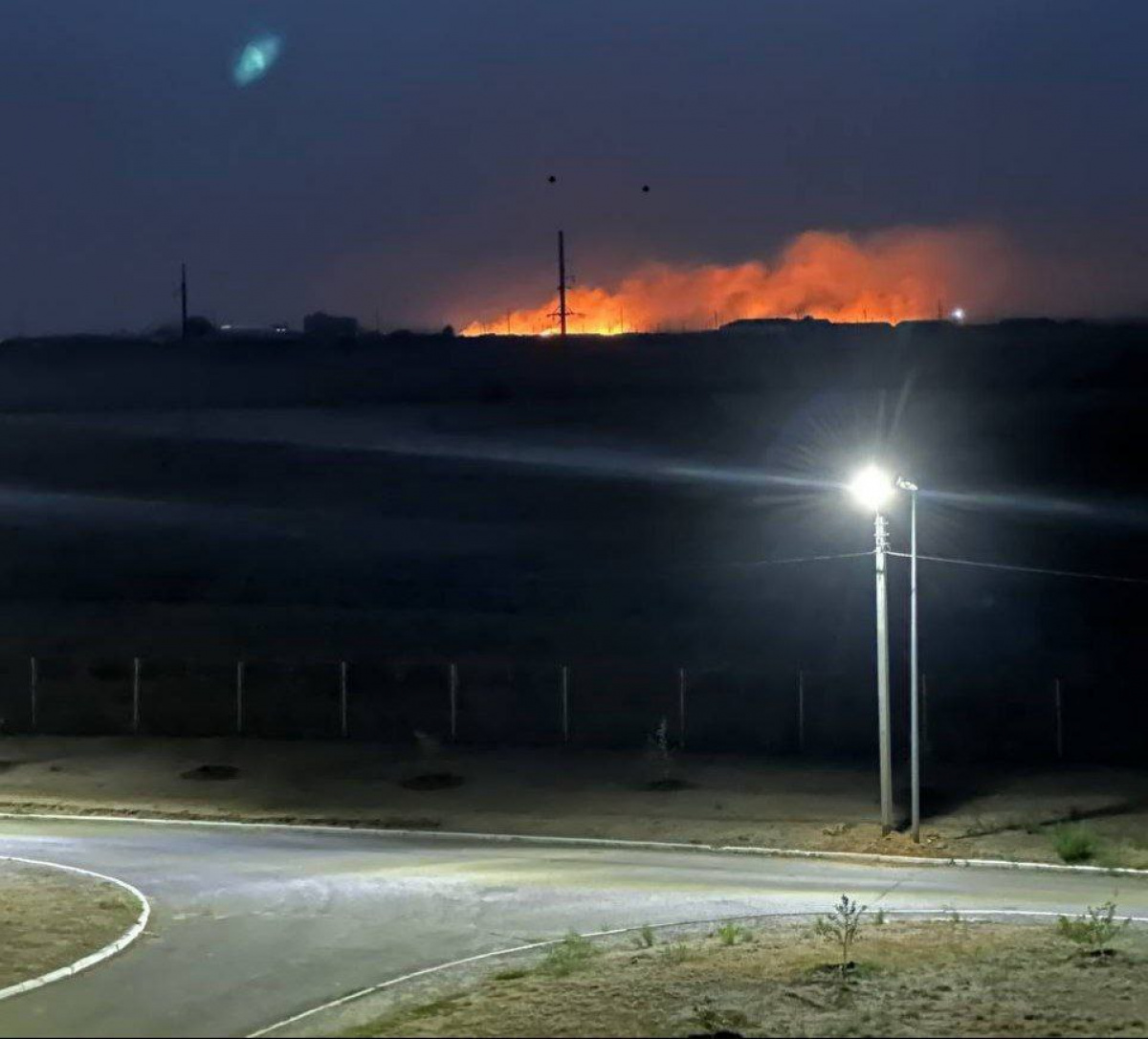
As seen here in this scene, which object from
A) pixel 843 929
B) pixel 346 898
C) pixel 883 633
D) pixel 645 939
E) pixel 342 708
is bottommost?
pixel 346 898

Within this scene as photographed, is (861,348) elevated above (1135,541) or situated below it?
above

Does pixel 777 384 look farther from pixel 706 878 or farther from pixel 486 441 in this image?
pixel 706 878

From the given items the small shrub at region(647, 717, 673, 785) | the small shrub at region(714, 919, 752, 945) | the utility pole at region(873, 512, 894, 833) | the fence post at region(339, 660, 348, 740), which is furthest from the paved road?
the fence post at region(339, 660, 348, 740)

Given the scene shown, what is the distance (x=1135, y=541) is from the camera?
2167 inches

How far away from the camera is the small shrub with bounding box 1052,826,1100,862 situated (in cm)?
2339

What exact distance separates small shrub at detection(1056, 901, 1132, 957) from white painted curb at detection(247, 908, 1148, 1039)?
1.21m

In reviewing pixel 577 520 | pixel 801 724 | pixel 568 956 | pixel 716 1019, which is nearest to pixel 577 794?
pixel 801 724

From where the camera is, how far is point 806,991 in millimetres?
13453

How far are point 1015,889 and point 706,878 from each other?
4.19 metres

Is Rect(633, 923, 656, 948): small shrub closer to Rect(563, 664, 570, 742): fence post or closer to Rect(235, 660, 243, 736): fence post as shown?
Rect(563, 664, 570, 742): fence post

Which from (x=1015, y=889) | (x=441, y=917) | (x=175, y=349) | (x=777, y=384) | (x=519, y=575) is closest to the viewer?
(x=441, y=917)

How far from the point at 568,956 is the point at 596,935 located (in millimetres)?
1732

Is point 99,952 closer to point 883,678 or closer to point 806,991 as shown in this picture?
point 806,991

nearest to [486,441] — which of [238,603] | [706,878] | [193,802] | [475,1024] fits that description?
[238,603]
